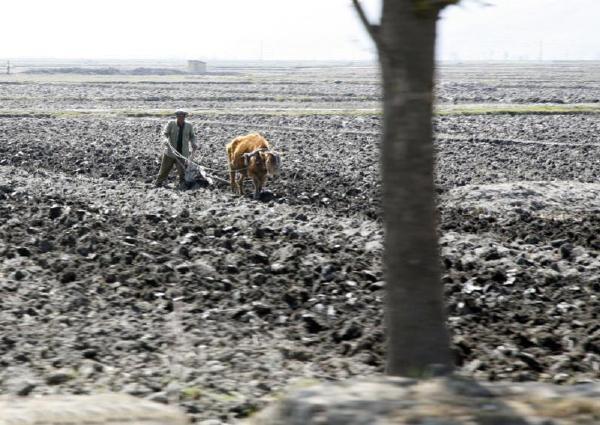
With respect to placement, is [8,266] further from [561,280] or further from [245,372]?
[561,280]

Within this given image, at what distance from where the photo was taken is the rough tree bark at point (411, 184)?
5.81 meters

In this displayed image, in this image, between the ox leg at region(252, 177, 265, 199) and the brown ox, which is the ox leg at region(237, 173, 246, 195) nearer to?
the brown ox

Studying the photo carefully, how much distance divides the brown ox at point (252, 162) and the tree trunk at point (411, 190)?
519 inches

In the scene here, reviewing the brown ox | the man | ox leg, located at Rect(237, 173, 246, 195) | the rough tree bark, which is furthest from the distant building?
the rough tree bark

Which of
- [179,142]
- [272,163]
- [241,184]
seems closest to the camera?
[272,163]

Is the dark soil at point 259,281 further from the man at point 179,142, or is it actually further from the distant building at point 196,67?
the distant building at point 196,67

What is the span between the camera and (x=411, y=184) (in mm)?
5859

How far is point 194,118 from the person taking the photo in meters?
42.3

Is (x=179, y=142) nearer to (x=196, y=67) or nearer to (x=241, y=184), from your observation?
(x=241, y=184)

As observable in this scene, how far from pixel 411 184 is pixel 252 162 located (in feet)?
45.0

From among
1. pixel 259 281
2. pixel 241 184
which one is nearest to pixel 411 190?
pixel 259 281

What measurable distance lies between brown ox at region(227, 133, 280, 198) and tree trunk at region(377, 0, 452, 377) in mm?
13183

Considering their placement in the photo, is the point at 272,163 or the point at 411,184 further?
the point at 272,163

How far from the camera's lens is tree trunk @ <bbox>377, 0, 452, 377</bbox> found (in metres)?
5.82
